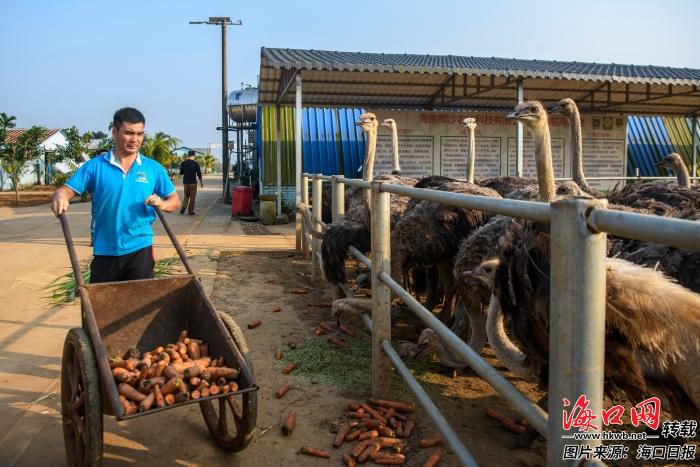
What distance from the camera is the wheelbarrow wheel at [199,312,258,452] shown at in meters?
2.69

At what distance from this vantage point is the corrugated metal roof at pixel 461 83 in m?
10.2

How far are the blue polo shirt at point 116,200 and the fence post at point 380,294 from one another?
137 centimetres

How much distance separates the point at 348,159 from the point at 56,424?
11563mm

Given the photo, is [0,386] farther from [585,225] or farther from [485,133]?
[485,133]

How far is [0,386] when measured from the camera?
3.67m

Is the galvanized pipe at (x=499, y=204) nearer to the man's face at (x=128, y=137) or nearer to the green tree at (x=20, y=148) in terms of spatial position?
the man's face at (x=128, y=137)

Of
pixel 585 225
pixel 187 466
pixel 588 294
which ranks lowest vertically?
pixel 187 466

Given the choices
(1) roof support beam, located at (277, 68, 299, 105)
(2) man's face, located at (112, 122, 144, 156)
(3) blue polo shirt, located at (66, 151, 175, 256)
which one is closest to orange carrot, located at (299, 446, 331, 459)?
(3) blue polo shirt, located at (66, 151, 175, 256)

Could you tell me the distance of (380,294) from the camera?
3402 mm

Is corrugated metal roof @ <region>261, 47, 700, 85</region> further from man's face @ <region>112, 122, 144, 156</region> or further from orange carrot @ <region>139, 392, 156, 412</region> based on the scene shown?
orange carrot @ <region>139, 392, 156, 412</region>

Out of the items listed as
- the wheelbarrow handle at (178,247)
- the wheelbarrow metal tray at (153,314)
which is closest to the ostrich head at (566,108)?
the wheelbarrow handle at (178,247)

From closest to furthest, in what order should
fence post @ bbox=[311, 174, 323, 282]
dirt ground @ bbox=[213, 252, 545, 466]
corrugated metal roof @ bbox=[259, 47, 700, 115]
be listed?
dirt ground @ bbox=[213, 252, 545, 466]
fence post @ bbox=[311, 174, 323, 282]
corrugated metal roof @ bbox=[259, 47, 700, 115]

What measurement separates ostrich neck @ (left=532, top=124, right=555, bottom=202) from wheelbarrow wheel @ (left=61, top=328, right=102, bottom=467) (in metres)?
2.91

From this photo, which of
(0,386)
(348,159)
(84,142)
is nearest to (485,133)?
(348,159)
